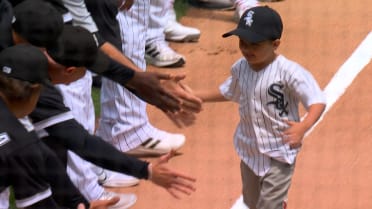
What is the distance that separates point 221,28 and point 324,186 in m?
1.98

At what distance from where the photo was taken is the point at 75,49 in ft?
9.56

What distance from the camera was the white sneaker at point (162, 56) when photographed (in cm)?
520

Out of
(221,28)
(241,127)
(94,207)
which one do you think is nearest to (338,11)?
(221,28)

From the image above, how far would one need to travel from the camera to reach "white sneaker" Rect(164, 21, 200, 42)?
5.54m

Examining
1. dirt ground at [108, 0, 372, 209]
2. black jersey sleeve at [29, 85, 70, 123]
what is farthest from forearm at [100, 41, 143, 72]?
dirt ground at [108, 0, 372, 209]

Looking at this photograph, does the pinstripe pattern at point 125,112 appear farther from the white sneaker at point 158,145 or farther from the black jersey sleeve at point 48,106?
the black jersey sleeve at point 48,106

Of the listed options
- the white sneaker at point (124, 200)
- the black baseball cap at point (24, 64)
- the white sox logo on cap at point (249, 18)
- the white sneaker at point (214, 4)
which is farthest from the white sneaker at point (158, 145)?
the white sneaker at point (214, 4)

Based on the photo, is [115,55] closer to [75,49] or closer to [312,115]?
[75,49]

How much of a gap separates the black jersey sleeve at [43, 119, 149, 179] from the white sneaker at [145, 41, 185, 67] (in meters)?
2.14

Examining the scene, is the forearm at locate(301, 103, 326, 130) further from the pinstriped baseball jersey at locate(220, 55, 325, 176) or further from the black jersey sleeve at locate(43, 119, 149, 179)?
the black jersey sleeve at locate(43, 119, 149, 179)

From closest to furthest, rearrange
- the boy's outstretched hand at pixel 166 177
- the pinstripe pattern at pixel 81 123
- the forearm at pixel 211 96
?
the boy's outstretched hand at pixel 166 177 → the forearm at pixel 211 96 → the pinstripe pattern at pixel 81 123

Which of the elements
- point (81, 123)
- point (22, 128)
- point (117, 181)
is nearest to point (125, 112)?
point (117, 181)


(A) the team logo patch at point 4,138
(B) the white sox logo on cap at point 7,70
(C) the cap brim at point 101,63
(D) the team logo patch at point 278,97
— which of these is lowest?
(D) the team logo patch at point 278,97

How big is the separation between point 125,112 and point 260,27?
1.19 meters
